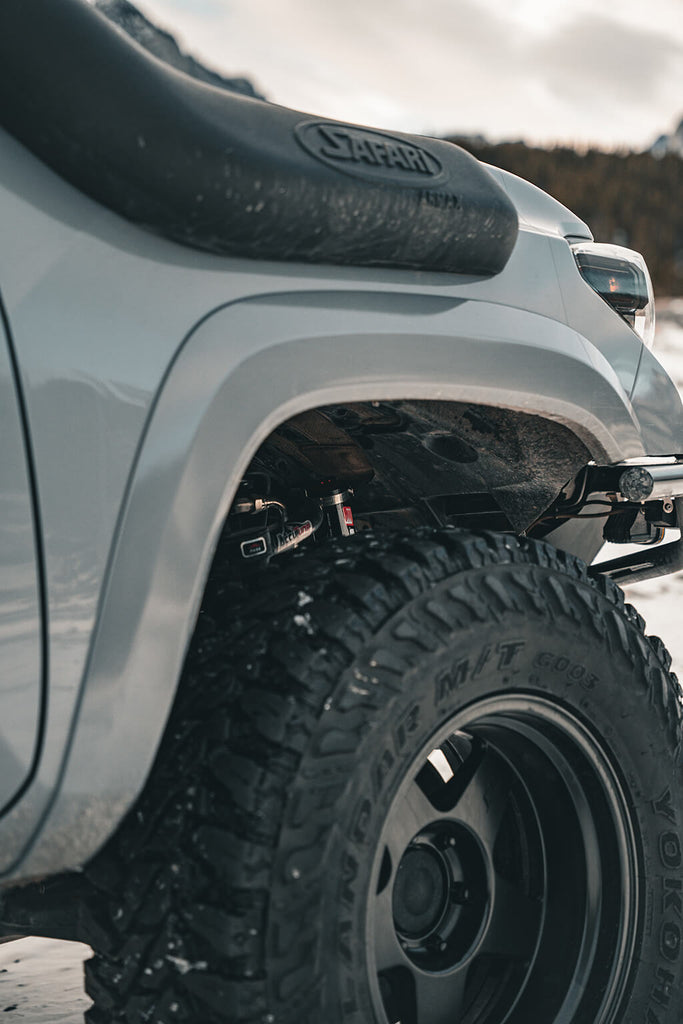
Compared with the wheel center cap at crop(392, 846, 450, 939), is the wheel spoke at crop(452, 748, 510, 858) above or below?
above

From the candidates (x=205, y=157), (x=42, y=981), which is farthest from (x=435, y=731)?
(x=42, y=981)

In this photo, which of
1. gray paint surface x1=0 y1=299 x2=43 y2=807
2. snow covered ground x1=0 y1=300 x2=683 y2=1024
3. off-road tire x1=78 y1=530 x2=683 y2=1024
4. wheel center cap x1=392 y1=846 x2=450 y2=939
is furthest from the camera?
snow covered ground x1=0 y1=300 x2=683 y2=1024

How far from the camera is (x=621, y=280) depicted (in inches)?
77.6

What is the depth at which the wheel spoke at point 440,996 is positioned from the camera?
164 centimetres

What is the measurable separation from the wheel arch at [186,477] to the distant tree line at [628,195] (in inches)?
879

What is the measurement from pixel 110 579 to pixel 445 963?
38.0 inches

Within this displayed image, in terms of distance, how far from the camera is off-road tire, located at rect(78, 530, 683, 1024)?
1.25m

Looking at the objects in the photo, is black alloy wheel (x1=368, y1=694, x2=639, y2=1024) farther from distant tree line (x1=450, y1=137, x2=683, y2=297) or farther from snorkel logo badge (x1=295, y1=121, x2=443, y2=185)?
distant tree line (x1=450, y1=137, x2=683, y2=297)

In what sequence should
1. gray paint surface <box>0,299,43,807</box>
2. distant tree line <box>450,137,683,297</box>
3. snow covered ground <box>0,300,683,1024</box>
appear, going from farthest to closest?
distant tree line <box>450,137,683,297</box>
snow covered ground <box>0,300,683,1024</box>
gray paint surface <box>0,299,43,807</box>

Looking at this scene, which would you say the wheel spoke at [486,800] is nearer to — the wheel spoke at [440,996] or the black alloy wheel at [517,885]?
the black alloy wheel at [517,885]

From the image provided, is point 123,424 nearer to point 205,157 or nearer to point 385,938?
point 205,157

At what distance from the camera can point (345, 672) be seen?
1.33 m

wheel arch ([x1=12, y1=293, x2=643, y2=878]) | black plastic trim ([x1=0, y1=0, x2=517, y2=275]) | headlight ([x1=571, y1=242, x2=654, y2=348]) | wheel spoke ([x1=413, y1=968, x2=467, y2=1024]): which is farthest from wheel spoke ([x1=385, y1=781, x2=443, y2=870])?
headlight ([x1=571, y1=242, x2=654, y2=348])

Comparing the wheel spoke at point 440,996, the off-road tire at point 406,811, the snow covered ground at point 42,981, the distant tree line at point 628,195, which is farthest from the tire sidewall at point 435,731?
the distant tree line at point 628,195
